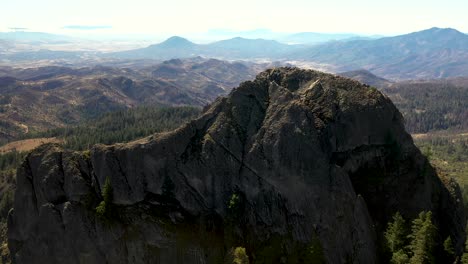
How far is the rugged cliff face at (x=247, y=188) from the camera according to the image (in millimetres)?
48844

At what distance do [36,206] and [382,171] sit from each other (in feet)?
166

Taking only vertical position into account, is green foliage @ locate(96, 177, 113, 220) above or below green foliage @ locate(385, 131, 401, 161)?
below

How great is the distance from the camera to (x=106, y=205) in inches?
2068

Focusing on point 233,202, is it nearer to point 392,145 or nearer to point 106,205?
point 106,205

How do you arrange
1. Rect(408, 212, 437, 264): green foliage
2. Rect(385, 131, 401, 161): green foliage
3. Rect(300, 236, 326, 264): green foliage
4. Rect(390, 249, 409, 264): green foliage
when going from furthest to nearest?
Rect(385, 131, 401, 161): green foliage
Rect(300, 236, 326, 264): green foliage
Rect(390, 249, 409, 264): green foliage
Rect(408, 212, 437, 264): green foliage

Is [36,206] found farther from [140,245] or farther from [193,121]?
[193,121]

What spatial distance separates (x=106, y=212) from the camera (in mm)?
52500

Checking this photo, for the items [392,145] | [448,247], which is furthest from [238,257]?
[392,145]

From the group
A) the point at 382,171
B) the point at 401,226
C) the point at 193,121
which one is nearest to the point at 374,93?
the point at 382,171

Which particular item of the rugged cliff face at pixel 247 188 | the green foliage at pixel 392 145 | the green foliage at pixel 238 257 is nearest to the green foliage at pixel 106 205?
the rugged cliff face at pixel 247 188

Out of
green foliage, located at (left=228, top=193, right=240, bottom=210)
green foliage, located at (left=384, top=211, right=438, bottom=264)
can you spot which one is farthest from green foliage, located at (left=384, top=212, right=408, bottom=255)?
green foliage, located at (left=228, top=193, right=240, bottom=210)

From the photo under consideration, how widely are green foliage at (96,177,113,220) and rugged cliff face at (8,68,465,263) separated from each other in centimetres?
55

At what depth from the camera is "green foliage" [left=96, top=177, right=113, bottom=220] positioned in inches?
2057

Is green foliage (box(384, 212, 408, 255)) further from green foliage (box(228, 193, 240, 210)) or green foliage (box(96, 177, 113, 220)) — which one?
green foliage (box(96, 177, 113, 220))
